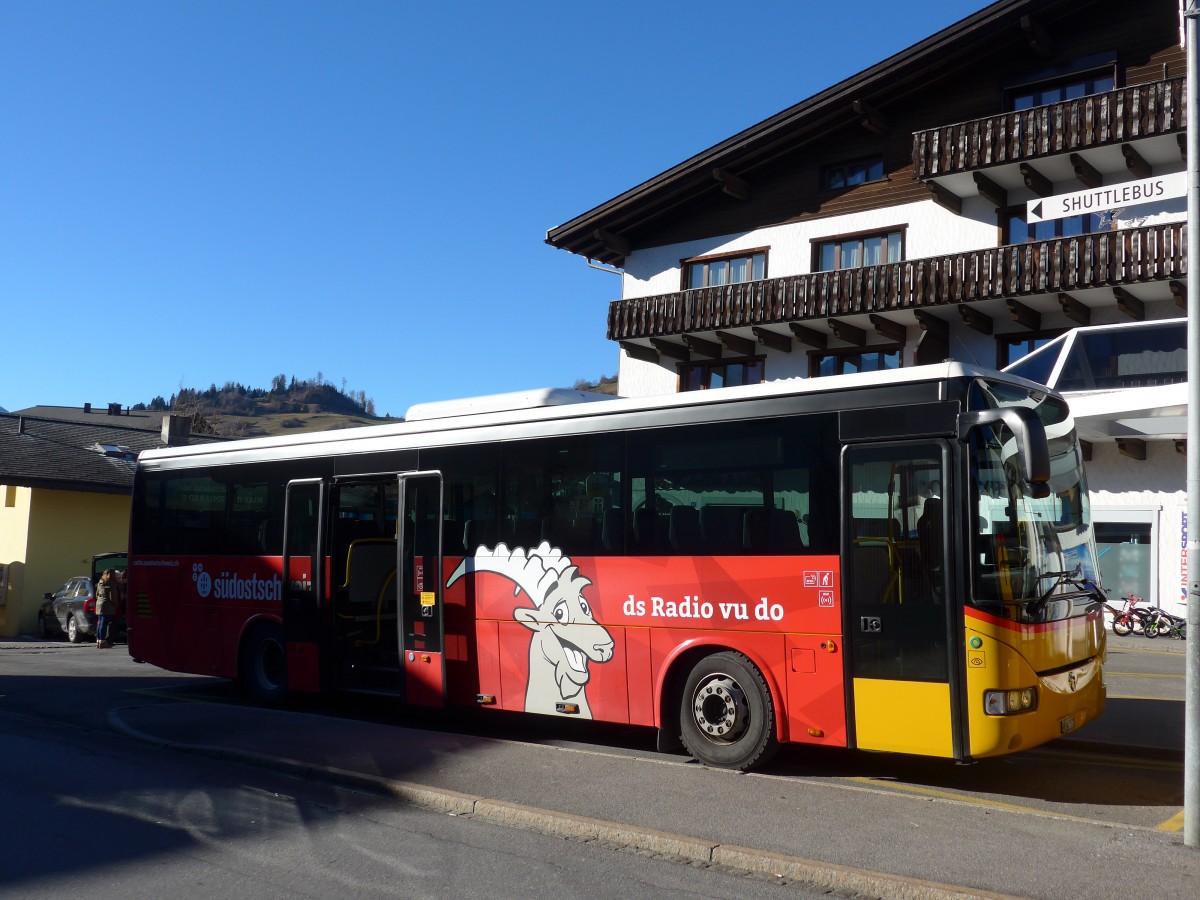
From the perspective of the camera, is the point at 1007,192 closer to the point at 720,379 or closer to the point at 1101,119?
the point at 1101,119

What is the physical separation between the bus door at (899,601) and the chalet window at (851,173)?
876 inches

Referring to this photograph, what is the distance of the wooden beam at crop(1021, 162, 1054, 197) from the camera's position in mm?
25438

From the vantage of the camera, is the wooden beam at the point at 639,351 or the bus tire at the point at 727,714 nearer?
the bus tire at the point at 727,714

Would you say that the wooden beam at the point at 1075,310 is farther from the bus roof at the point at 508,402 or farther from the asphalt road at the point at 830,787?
the bus roof at the point at 508,402

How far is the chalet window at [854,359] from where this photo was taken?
28109mm

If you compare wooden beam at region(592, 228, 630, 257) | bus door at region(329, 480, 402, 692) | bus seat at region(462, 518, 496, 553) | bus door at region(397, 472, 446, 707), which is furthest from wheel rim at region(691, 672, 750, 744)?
wooden beam at region(592, 228, 630, 257)

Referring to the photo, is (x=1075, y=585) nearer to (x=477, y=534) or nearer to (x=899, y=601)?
(x=899, y=601)

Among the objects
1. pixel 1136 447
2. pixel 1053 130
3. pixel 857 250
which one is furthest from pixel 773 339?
pixel 1136 447

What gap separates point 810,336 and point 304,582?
61.3 ft

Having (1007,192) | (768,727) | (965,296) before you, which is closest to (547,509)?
(768,727)

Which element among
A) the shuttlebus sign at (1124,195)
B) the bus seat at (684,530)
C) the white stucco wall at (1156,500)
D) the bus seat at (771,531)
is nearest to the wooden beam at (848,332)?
the white stucco wall at (1156,500)

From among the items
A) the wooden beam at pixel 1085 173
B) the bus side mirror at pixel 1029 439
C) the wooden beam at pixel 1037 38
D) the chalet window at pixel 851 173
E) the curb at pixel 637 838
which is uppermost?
the wooden beam at pixel 1037 38

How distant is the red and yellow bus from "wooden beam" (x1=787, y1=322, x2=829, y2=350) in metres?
17.8

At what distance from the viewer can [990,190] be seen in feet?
85.6
